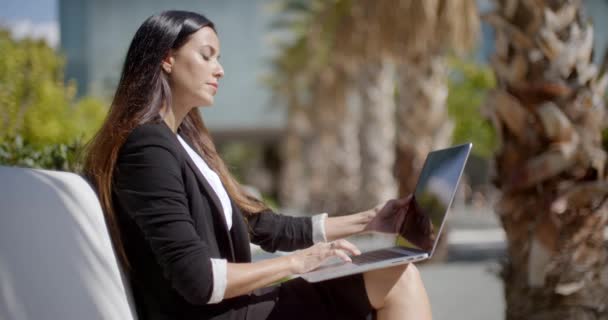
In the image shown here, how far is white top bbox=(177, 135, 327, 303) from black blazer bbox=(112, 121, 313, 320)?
2cm

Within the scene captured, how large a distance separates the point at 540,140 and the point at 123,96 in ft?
7.53

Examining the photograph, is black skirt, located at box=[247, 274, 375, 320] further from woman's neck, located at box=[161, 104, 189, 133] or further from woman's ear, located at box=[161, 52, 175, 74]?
woman's ear, located at box=[161, 52, 175, 74]

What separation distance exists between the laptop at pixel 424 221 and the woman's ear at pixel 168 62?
831mm

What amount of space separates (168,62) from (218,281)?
2.53ft

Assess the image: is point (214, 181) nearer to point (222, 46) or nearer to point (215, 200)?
point (215, 200)

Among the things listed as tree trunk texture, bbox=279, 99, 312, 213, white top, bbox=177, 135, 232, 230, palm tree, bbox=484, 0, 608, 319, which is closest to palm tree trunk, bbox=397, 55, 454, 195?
palm tree, bbox=484, 0, 608, 319

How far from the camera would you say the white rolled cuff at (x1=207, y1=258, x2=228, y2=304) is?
84.8 inches

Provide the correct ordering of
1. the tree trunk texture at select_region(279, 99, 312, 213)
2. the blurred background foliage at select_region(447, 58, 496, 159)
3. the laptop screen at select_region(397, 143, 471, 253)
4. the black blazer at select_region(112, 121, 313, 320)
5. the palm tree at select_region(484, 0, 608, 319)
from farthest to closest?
the blurred background foliage at select_region(447, 58, 496, 159) < the tree trunk texture at select_region(279, 99, 312, 213) < the palm tree at select_region(484, 0, 608, 319) < the laptop screen at select_region(397, 143, 471, 253) < the black blazer at select_region(112, 121, 313, 320)

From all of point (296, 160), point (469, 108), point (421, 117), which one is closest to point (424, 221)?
point (421, 117)

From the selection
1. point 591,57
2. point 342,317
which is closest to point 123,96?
point 342,317

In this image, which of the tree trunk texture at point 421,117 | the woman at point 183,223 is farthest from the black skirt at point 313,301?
the tree trunk texture at point 421,117

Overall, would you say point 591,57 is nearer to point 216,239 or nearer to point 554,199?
point 554,199

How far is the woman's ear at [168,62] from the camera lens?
7.90 feet

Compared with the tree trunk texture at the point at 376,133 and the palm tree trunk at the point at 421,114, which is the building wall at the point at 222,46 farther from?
the palm tree trunk at the point at 421,114
